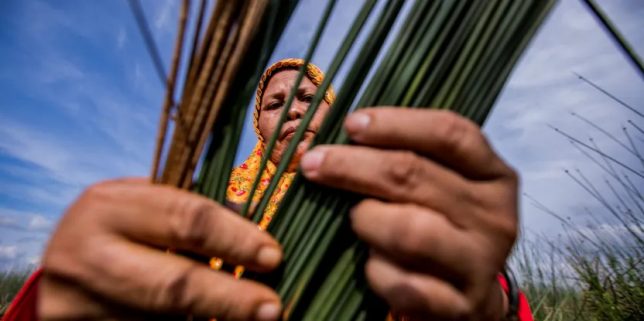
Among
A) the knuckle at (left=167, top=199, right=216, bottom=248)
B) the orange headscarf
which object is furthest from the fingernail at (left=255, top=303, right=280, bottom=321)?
the orange headscarf

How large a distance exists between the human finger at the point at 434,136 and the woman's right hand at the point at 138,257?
185 millimetres

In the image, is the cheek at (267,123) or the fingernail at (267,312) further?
the cheek at (267,123)

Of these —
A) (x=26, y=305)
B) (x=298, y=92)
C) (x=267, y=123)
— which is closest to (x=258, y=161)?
(x=267, y=123)

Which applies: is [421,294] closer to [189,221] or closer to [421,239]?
[421,239]

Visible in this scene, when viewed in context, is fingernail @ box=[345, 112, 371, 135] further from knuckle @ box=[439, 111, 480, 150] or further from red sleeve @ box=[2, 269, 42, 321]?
red sleeve @ box=[2, 269, 42, 321]

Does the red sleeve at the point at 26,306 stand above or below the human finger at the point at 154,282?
below

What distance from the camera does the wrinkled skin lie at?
391 mm

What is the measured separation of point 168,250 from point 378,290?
275 millimetres

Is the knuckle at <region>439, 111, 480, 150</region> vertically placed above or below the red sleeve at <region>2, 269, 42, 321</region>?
above

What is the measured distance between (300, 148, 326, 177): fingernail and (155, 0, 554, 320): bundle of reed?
1.5 inches

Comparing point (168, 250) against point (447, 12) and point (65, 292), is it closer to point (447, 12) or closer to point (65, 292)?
point (65, 292)

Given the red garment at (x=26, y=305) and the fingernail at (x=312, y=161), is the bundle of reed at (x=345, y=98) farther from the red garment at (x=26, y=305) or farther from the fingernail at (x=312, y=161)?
the red garment at (x=26, y=305)

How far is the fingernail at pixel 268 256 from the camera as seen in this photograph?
0.45 m

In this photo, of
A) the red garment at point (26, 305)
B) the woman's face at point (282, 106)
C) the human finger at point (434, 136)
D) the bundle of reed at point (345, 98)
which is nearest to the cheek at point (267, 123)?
the woman's face at point (282, 106)
